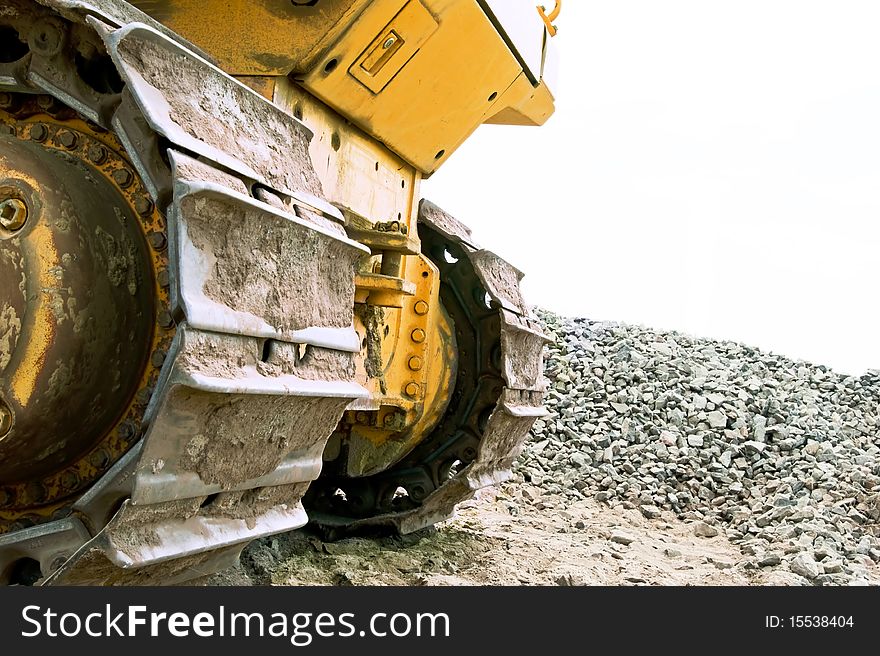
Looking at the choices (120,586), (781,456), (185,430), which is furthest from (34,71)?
(781,456)

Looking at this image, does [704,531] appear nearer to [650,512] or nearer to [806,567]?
[650,512]

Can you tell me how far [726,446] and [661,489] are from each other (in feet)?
2.89

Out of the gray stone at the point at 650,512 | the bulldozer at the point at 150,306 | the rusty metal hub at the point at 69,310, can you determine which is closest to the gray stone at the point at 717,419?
the gray stone at the point at 650,512

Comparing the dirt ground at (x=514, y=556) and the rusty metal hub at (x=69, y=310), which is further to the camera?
the dirt ground at (x=514, y=556)

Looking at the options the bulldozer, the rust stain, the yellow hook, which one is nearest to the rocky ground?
the bulldozer

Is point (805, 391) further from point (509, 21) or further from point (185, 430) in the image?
point (185, 430)

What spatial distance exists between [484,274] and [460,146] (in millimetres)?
630

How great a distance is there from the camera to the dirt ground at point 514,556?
4672 millimetres

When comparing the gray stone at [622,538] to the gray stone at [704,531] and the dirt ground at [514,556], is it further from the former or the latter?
the gray stone at [704,531]

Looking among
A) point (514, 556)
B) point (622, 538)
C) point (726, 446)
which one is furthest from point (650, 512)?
point (514, 556)

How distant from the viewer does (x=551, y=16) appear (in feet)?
18.4

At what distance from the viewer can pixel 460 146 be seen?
5.13 metres

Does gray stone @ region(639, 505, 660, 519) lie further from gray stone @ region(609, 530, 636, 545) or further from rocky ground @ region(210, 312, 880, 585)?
gray stone @ region(609, 530, 636, 545)

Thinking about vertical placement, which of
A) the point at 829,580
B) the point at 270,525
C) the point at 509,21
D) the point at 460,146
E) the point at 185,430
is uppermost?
the point at 509,21
